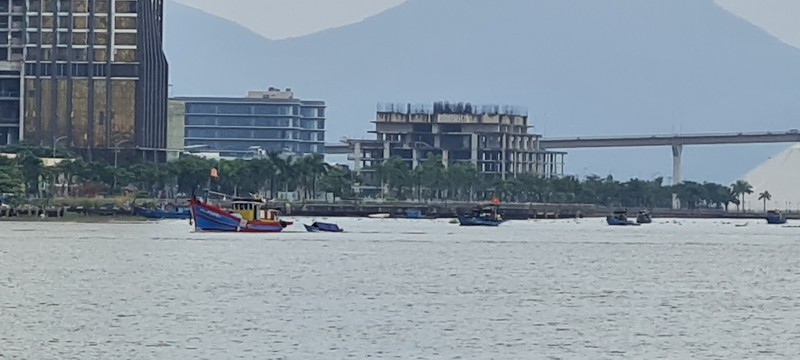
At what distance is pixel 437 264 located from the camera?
116562 millimetres

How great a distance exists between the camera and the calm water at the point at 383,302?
219 feet

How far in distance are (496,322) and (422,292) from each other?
1558 centimetres

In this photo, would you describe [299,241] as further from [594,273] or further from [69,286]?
[69,286]

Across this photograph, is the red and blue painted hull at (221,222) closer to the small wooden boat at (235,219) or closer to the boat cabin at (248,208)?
the small wooden boat at (235,219)

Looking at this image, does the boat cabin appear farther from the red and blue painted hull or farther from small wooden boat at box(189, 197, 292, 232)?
the red and blue painted hull

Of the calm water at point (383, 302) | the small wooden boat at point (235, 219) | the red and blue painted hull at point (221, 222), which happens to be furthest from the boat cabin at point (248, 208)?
the calm water at point (383, 302)

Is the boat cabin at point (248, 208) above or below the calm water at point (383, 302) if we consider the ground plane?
above

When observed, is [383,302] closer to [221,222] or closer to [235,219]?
[235,219]

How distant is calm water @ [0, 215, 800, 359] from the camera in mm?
66625

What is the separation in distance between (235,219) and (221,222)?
1.13 meters

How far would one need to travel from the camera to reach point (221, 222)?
16500 cm

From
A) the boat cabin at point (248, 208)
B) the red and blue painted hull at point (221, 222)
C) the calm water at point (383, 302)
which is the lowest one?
the calm water at point (383, 302)

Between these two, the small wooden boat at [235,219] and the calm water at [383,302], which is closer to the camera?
the calm water at [383,302]

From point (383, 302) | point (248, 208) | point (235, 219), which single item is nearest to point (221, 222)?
point (235, 219)
